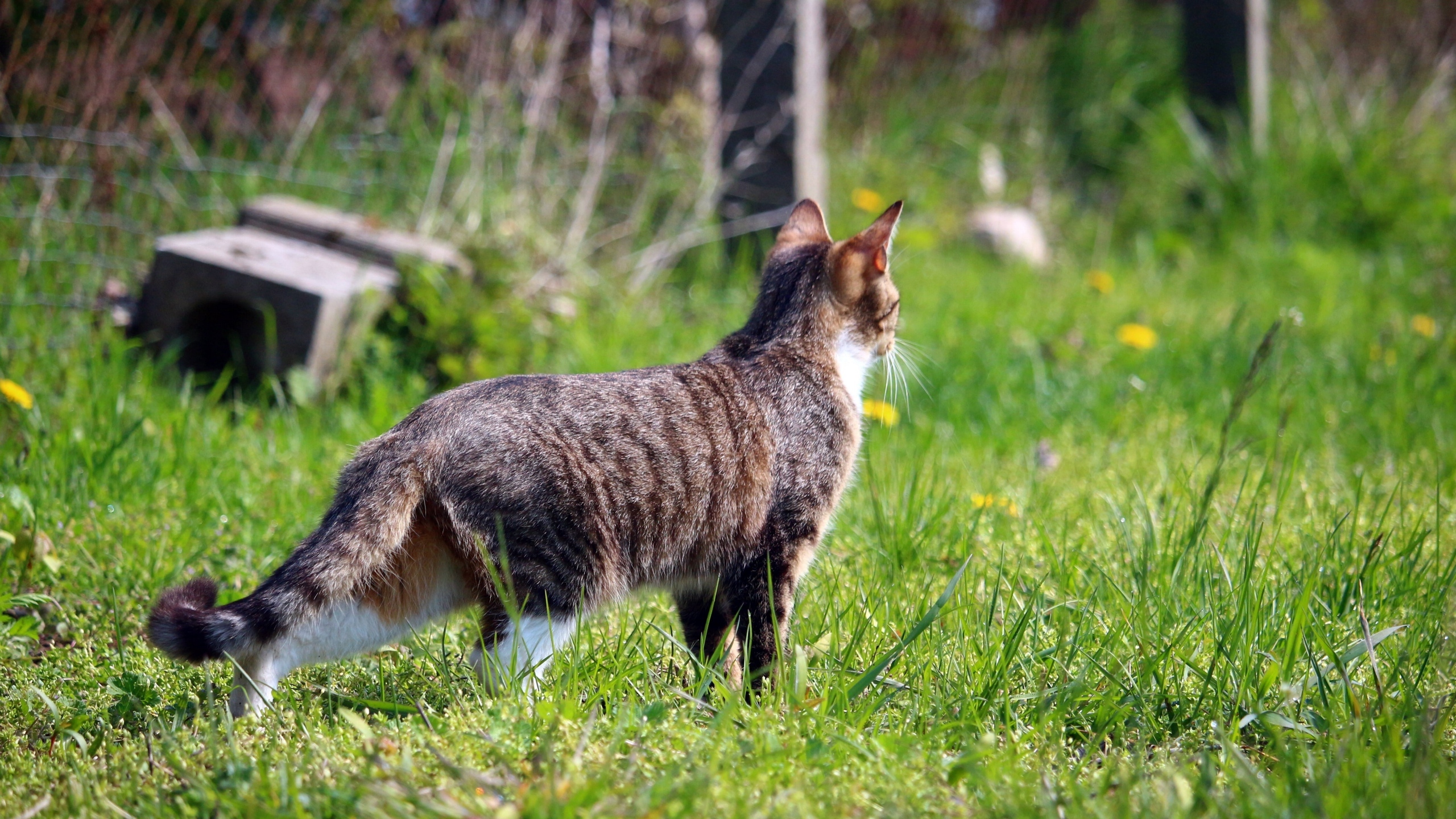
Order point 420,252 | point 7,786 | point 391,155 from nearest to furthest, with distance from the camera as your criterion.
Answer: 1. point 7,786
2. point 420,252
3. point 391,155

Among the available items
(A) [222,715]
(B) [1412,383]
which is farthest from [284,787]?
(B) [1412,383]

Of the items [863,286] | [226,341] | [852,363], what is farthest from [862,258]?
[226,341]

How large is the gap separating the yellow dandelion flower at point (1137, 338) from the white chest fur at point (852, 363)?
2360 millimetres

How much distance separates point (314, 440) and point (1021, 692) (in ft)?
8.35

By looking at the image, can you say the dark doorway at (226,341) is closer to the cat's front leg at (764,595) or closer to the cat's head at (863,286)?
the cat's head at (863,286)

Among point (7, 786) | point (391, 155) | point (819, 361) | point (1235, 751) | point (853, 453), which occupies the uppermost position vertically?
point (391, 155)

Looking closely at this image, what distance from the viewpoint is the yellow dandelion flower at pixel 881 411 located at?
388cm

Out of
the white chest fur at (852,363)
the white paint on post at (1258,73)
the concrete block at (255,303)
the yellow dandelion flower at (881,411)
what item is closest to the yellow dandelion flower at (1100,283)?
the white paint on post at (1258,73)

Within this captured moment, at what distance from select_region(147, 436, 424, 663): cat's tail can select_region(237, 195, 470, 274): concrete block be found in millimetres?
2292

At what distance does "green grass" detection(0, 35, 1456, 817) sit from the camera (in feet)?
6.42

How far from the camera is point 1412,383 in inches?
181

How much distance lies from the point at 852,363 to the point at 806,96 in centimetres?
275

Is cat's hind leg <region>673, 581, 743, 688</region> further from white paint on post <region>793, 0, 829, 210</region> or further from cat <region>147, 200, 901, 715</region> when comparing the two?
white paint on post <region>793, 0, 829, 210</region>

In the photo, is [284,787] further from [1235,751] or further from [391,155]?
[391,155]
